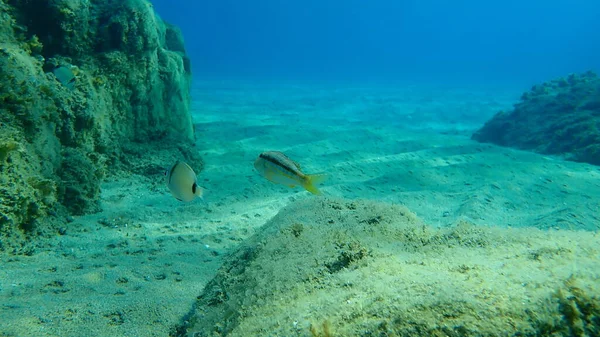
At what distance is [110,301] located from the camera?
2982 mm

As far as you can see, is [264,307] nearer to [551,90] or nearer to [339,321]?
[339,321]

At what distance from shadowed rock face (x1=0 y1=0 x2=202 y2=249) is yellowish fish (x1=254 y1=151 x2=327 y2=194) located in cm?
274

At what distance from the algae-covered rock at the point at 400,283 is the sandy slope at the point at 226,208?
93cm

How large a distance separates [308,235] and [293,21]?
135 meters

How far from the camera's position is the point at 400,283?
1548 mm

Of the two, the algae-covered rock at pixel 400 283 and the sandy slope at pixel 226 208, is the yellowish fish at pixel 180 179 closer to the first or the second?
the algae-covered rock at pixel 400 283

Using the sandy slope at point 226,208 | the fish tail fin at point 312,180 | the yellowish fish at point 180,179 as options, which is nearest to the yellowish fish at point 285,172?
the fish tail fin at point 312,180

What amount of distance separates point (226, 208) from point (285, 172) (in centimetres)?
269

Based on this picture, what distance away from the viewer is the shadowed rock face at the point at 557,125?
8.74 meters

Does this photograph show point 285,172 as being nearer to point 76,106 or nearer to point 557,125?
point 76,106

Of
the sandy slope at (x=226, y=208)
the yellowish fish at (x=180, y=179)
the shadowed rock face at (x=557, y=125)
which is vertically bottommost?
the sandy slope at (x=226, y=208)

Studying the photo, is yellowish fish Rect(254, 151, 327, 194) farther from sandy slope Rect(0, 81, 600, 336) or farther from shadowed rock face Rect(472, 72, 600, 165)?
shadowed rock face Rect(472, 72, 600, 165)

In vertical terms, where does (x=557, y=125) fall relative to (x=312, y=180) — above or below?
above

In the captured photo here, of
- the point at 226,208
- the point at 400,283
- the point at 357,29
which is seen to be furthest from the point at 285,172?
the point at 357,29
